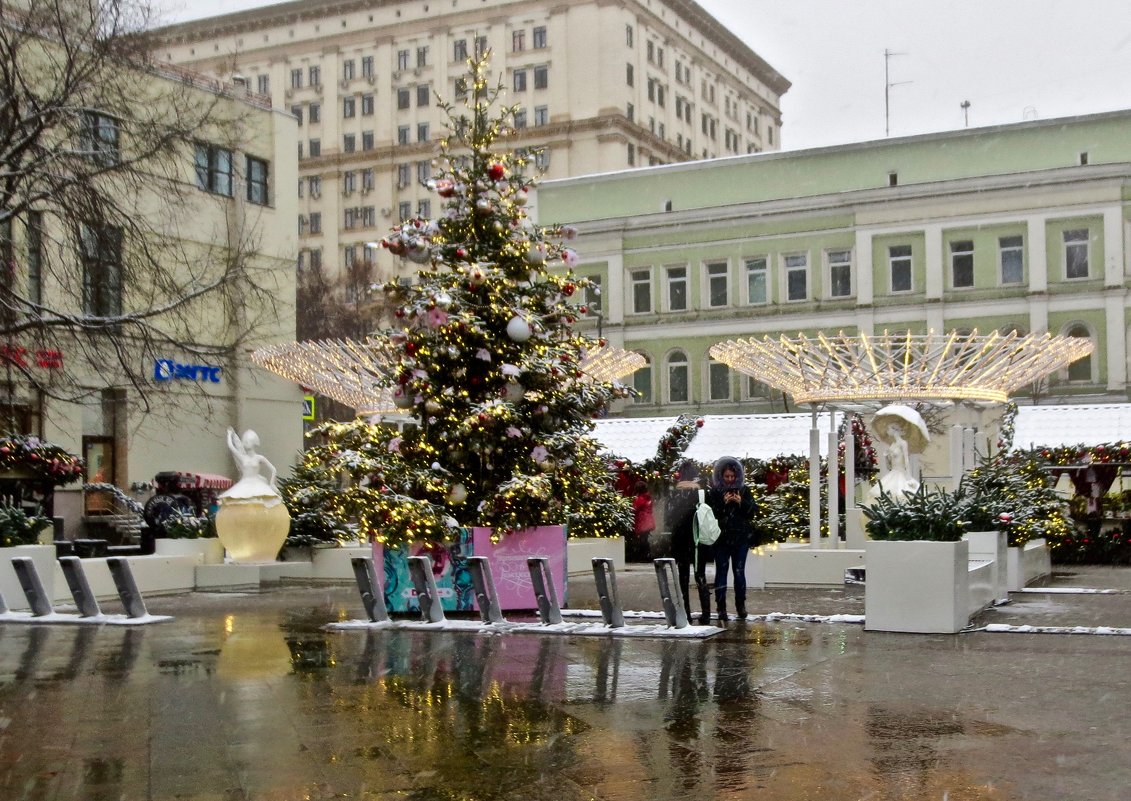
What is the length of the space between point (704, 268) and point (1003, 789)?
4485 cm

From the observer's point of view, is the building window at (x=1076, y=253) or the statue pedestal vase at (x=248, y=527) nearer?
the statue pedestal vase at (x=248, y=527)

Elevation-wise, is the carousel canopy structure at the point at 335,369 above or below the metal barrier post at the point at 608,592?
above

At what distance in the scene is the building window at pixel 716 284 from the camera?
51406 millimetres

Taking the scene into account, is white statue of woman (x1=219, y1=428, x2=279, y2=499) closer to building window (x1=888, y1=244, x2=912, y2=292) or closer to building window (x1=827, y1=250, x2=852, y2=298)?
building window (x1=888, y1=244, x2=912, y2=292)

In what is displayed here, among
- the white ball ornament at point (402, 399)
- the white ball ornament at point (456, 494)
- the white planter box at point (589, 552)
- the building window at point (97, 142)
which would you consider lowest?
the white planter box at point (589, 552)

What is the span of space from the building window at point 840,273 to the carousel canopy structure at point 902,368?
25.3m

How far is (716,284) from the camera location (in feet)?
170

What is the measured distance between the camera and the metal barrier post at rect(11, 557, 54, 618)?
1678cm

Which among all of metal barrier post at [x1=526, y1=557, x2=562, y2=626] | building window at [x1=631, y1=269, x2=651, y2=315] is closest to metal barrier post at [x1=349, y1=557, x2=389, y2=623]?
metal barrier post at [x1=526, y1=557, x2=562, y2=626]

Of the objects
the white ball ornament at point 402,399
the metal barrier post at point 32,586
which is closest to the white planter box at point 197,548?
the metal barrier post at point 32,586

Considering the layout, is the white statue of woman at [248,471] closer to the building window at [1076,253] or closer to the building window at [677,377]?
the building window at [677,377]

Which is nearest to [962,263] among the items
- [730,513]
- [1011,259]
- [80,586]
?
[1011,259]

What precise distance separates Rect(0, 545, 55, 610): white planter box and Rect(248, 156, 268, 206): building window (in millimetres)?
27120

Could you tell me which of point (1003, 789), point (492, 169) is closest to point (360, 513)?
point (492, 169)
